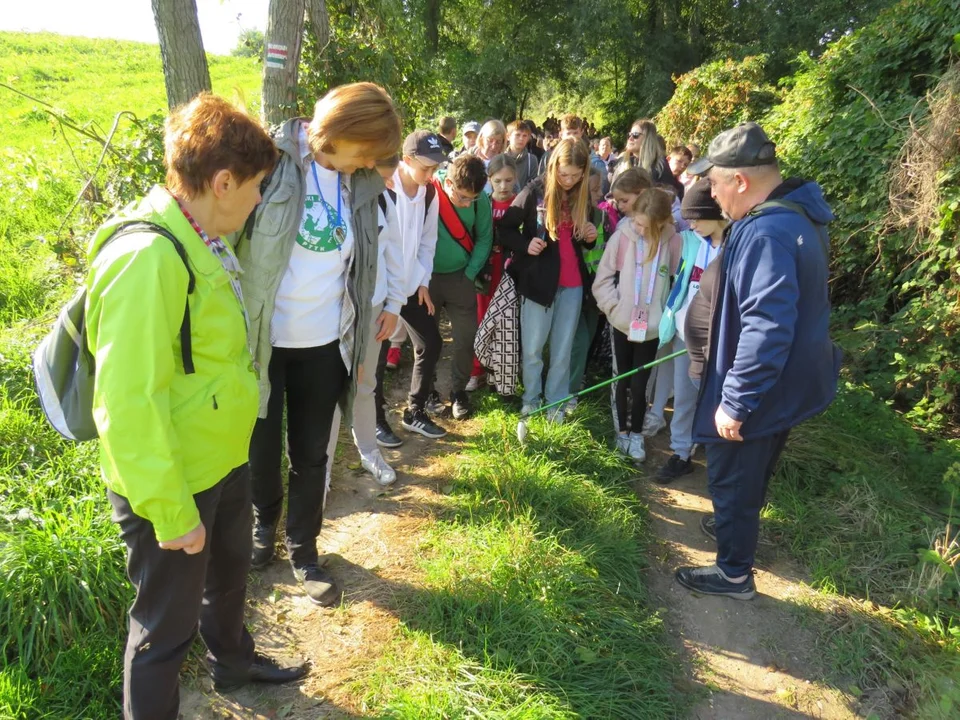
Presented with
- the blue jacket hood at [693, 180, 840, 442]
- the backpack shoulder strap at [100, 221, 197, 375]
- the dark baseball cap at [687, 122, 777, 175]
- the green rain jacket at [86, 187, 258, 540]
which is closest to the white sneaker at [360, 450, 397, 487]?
the blue jacket hood at [693, 180, 840, 442]

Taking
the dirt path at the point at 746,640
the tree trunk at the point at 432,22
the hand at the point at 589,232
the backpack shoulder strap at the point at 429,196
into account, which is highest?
the tree trunk at the point at 432,22

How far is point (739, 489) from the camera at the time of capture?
2.80 metres

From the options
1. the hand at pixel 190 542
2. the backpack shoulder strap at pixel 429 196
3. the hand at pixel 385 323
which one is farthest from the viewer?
the backpack shoulder strap at pixel 429 196

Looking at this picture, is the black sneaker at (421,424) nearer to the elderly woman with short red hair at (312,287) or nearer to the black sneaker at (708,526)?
the elderly woman with short red hair at (312,287)

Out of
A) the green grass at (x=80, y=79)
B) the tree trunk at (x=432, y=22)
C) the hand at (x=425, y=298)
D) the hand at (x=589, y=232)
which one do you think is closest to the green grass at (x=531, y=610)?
the hand at (x=425, y=298)

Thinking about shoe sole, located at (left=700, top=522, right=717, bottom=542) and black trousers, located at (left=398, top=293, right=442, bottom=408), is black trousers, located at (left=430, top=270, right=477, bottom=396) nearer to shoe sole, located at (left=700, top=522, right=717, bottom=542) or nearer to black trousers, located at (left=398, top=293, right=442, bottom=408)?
black trousers, located at (left=398, top=293, right=442, bottom=408)

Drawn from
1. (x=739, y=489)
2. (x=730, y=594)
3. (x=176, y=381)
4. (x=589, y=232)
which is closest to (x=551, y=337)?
(x=589, y=232)

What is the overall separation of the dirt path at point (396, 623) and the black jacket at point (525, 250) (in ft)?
4.50

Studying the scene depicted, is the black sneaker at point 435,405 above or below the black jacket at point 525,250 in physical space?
below

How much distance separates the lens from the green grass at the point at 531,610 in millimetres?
2344

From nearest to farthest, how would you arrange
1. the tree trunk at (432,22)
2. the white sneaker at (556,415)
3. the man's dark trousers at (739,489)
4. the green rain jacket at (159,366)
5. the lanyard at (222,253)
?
the green rain jacket at (159,366) → the lanyard at (222,253) → the man's dark trousers at (739,489) → the white sneaker at (556,415) → the tree trunk at (432,22)

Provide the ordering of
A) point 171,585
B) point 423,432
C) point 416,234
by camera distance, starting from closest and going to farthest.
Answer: point 171,585 < point 416,234 < point 423,432

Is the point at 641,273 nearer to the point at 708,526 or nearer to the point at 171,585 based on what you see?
the point at 708,526

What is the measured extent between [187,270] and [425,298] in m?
2.46
